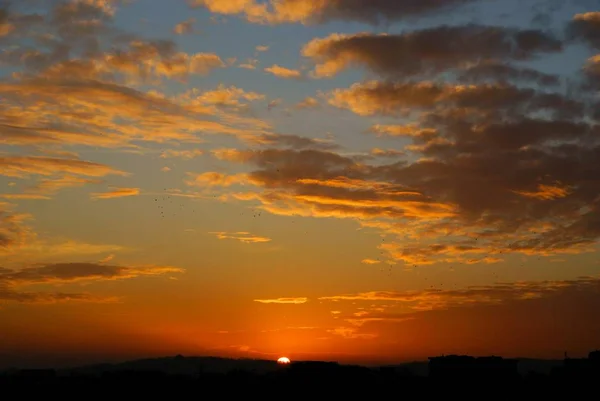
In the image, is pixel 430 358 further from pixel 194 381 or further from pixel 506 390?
pixel 194 381

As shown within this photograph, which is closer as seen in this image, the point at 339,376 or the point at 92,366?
the point at 339,376

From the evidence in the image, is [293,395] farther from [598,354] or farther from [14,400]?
[598,354]

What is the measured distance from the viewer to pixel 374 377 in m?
87.1

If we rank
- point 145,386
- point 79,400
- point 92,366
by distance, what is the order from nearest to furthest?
point 79,400 → point 145,386 → point 92,366

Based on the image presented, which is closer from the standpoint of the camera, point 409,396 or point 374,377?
point 409,396

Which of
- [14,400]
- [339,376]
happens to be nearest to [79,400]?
[14,400]

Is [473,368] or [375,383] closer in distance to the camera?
[473,368]

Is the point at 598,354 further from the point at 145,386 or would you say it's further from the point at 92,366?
the point at 92,366

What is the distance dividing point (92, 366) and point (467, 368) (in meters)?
141

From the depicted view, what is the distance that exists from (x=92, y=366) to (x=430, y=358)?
136987 mm

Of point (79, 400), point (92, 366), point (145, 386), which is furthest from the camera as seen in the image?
→ point (92, 366)

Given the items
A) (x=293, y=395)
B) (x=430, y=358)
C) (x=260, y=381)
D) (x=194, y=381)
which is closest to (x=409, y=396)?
(x=430, y=358)

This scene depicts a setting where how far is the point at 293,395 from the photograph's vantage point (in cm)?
7894

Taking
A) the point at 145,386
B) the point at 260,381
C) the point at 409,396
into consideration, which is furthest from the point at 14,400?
the point at 409,396
